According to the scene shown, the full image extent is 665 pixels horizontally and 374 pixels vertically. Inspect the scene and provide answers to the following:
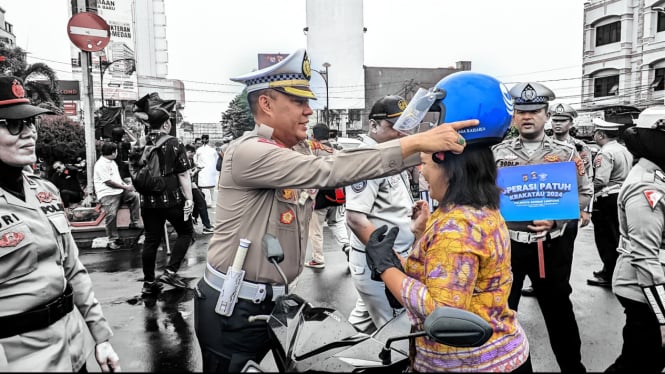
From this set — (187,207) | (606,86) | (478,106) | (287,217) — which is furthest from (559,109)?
(606,86)

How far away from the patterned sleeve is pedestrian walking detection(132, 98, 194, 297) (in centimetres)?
450

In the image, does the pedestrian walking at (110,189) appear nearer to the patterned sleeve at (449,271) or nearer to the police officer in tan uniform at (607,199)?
the police officer in tan uniform at (607,199)

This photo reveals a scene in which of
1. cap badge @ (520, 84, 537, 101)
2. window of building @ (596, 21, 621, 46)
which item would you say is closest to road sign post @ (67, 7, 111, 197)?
cap badge @ (520, 84, 537, 101)

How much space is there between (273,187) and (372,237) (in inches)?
19.2

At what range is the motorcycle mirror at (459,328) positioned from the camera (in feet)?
4.35

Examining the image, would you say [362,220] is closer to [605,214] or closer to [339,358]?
[339,358]

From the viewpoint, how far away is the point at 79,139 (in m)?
20.0

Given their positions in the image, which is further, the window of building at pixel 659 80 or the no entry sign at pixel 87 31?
the window of building at pixel 659 80

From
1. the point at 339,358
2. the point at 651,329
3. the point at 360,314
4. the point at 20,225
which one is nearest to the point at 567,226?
the point at 651,329

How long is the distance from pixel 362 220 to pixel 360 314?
43.2 inches

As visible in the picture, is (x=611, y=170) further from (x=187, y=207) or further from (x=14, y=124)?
(x=14, y=124)

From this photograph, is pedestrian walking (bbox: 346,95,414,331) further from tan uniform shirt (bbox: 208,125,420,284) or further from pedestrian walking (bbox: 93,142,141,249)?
pedestrian walking (bbox: 93,142,141,249)

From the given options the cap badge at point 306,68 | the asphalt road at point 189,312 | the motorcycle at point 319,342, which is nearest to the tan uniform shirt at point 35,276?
the motorcycle at point 319,342

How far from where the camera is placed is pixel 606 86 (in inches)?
1336
